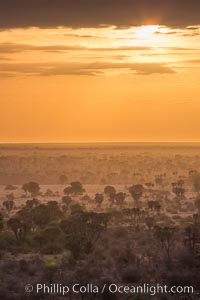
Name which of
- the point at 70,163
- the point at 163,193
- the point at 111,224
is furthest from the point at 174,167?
the point at 111,224

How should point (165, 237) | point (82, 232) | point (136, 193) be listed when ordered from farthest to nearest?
point (136, 193), point (82, 232), point (165, 237)

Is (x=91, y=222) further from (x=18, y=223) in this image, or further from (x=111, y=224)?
→ (x=111, y=224)

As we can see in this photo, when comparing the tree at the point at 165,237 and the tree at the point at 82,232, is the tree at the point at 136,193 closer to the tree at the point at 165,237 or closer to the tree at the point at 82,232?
the tree at the point at 82,232

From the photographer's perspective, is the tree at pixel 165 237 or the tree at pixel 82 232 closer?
the tree at pixel 82 232

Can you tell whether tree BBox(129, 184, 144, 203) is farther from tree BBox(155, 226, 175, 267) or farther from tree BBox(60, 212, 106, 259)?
tree BBox(155, 226, 175, 267)

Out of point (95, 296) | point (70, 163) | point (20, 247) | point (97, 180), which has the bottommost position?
point (95, 296)

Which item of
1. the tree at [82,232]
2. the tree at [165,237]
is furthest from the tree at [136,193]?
the tree at [165,237]

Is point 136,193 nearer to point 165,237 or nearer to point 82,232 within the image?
point 82,232

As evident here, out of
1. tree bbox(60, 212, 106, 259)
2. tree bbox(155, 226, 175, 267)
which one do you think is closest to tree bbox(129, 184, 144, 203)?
tree bbox(60, 212, 106, 259)

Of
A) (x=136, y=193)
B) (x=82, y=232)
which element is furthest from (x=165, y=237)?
(x=136, y=193)

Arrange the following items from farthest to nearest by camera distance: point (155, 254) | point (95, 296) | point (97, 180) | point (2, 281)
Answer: point (97, 180)
point (155, 254)
point (2, 281)
point (95, 296)

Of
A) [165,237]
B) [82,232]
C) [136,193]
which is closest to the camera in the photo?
[165,237]
